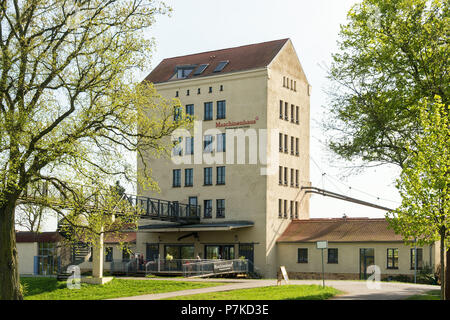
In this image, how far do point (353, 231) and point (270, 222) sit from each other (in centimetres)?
674

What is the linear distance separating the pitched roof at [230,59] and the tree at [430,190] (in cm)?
3156

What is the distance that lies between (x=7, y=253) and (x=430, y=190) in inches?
644

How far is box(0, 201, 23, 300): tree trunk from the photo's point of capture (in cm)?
2631

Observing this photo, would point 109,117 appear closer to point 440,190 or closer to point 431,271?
point 440,190

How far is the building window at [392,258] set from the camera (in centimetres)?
5038

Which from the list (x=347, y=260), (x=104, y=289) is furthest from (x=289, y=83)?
(x=104, y=289)

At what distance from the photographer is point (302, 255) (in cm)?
5522

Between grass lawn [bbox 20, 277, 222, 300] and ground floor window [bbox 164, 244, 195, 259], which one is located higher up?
ground floor window [bbox 164, 244, 195, 259]

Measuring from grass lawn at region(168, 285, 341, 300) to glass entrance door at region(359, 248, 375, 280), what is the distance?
20890mm

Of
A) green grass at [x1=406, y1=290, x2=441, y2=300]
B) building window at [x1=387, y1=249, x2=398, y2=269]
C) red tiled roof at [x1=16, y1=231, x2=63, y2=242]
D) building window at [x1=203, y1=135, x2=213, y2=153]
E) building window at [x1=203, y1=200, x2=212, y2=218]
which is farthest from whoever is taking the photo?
red tiled roof at [x1=16, y1=231, x2=63, y2=242]

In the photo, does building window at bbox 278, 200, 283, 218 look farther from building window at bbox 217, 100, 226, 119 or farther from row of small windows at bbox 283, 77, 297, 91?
row of small windows at bbox 283, 77, 297, 91

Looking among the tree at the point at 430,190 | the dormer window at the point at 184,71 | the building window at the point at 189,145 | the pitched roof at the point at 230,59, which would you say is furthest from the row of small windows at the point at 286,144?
the tree at the point at 430,190

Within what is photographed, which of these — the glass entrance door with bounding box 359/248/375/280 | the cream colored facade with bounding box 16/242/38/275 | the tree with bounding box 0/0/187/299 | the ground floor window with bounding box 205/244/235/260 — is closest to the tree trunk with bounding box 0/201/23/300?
the tree with bounding box 0/0/187/299

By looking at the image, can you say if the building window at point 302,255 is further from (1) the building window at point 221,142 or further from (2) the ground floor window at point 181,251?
(1) the building window at point 221,142
